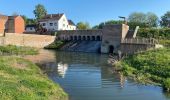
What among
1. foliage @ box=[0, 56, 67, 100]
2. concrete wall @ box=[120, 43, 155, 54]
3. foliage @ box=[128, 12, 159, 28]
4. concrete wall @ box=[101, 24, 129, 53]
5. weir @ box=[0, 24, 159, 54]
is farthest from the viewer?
foliage @ box=[128, 12, 159, 28]

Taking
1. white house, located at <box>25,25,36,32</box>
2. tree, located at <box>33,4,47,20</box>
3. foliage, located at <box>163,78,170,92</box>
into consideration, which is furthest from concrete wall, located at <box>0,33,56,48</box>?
foliage, located at <box>163,78,170,92</box>

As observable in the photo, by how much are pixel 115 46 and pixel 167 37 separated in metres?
14.1

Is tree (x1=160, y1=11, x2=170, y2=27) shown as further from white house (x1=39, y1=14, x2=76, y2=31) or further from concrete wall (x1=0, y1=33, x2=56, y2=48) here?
concrete wall (x1=0, y1=33, x2=56, y2=48)

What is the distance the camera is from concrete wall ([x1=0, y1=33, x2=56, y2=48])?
261 ft

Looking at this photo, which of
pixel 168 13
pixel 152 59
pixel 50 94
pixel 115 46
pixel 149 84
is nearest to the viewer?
pixel 50 94

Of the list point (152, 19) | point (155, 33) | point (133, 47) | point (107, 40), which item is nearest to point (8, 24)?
point (107, 40)

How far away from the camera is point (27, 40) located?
8769 centimetres

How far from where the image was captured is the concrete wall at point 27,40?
7950 cm

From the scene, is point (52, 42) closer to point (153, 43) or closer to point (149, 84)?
point (153, 43)

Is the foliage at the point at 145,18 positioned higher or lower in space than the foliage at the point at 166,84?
higher

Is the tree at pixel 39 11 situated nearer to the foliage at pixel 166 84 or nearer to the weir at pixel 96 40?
the weir at pixel 96 40

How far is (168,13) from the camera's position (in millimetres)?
127500

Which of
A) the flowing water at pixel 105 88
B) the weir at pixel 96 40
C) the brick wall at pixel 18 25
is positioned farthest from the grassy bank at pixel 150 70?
the brick wall at pixel 18 25

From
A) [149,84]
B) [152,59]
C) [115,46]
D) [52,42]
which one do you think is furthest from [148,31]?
[149,84]
